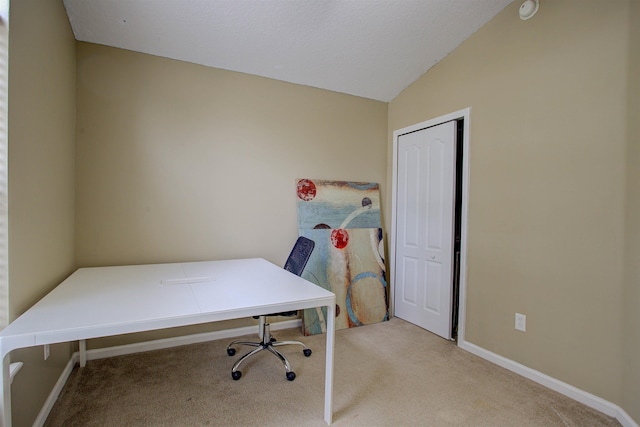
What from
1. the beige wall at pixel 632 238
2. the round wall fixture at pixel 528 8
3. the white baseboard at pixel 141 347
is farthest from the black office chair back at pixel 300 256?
the round wall fixture at pixel 528 8

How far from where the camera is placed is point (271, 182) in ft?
10.3

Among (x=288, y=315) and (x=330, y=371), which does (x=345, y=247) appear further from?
(x=330, y=371)

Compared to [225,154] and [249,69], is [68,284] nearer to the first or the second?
[225,154]

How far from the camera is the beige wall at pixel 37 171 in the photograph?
1438 mm

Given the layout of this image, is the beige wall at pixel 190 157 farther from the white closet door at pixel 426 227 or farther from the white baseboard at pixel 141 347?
the white closet door at pixel 426 227

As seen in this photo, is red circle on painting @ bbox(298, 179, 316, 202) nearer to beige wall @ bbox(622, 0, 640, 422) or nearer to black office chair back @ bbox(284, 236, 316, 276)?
black office chair back @ bbox(284, 236, 316, 276)

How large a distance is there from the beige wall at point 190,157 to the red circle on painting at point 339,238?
445mm

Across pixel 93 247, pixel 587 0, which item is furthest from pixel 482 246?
pixel 93 247

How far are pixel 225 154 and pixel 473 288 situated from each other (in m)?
2.51

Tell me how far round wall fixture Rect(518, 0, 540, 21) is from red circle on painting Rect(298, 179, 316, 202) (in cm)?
220

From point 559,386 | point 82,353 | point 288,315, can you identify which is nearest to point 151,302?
point 288,315

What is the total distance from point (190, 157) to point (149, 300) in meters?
1.51

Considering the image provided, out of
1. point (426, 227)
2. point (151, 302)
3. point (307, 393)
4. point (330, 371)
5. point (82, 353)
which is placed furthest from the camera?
point (426, 227)

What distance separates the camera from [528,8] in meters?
2.28
